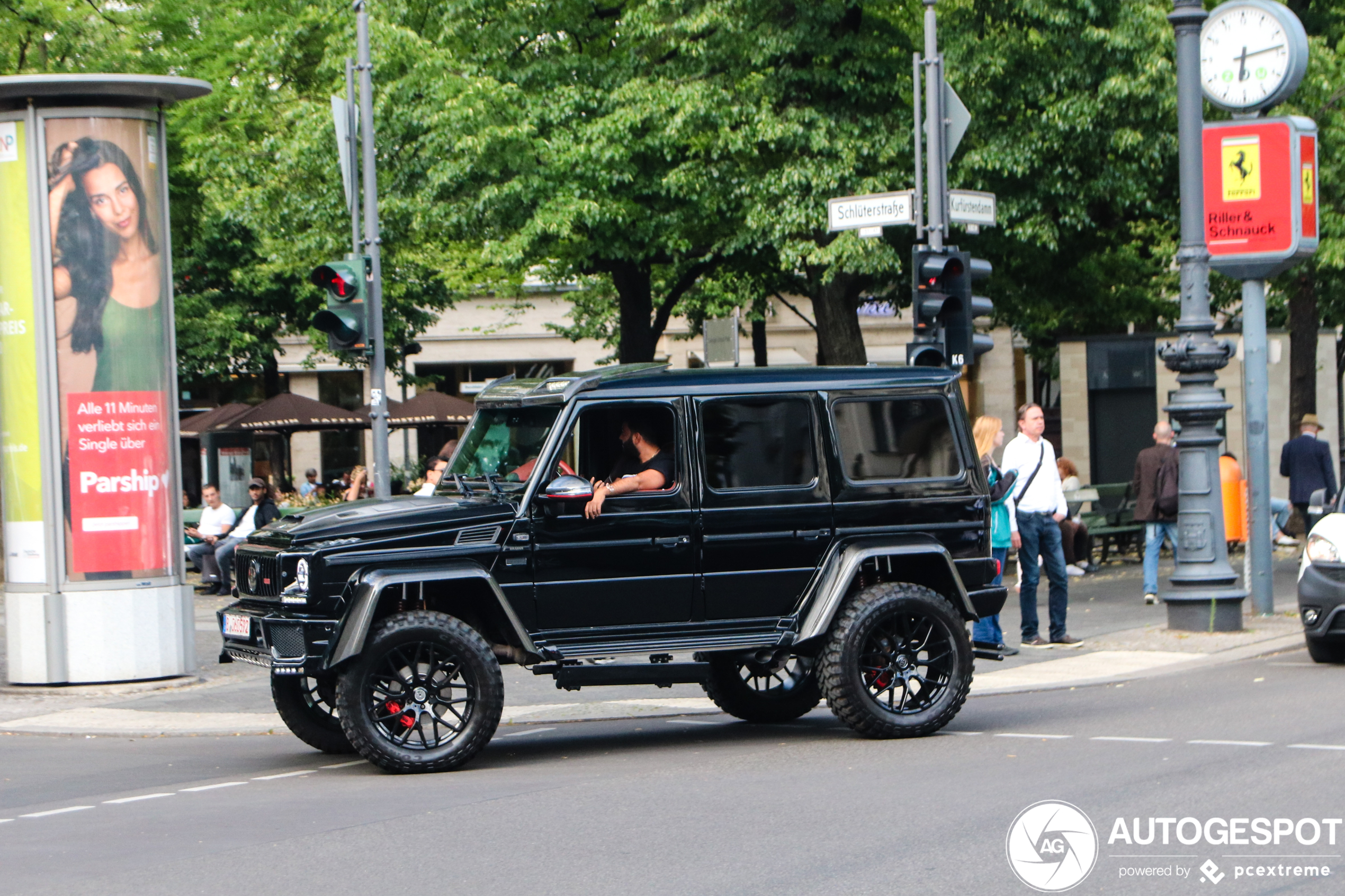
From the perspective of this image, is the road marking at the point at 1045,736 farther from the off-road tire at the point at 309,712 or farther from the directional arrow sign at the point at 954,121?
the directional arrow sign at the point at 954,121

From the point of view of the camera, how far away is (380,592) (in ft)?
27.7

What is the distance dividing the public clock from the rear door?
6.91 metres

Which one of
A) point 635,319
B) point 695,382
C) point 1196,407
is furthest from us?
point 635,319

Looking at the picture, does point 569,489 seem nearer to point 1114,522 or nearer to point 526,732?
point 526,732

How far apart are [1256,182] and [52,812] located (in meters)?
11.2

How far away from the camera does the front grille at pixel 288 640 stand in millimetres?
8484

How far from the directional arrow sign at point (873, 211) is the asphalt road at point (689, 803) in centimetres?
525

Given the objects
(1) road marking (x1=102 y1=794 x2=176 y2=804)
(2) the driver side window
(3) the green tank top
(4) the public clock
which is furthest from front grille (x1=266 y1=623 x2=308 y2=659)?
(4) the public clock

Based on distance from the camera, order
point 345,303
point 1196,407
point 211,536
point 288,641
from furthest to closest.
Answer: point 211,536 < point 345,303 < point 1196,407 < point 288,641

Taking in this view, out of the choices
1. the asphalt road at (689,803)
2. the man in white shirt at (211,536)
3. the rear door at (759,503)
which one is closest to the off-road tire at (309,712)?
the asphalt road at (689,803)

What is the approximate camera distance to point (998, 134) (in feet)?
64.7

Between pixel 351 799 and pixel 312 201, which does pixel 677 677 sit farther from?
pixel 312 201

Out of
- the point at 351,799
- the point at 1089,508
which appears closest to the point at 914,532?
the point at 351,799

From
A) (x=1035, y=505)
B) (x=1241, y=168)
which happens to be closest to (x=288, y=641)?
(x=1035, y=505)
